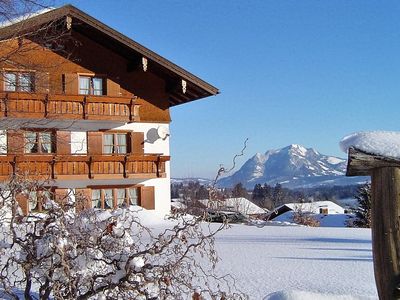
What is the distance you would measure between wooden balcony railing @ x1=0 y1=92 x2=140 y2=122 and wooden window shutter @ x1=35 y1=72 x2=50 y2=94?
1.21ft

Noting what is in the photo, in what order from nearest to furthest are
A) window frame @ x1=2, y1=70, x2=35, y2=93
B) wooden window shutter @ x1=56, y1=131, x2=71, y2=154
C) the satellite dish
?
1. window frame @ x1=2, y1=70, x2=35, y2=93
2. wooden window shutter @ x1=56, y1=131, x2=71, y2=154
3. the satellite dish

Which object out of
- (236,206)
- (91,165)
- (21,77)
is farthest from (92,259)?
(236,206)

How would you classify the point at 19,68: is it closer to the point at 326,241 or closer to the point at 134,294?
the point at 326,241

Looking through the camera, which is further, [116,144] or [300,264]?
[116,144]

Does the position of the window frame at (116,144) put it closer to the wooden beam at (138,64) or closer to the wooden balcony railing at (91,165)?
the wooden balcony railing at (91,165)

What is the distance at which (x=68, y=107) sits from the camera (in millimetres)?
18656

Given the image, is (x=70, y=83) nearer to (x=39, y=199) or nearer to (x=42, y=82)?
(x=42, y=82)

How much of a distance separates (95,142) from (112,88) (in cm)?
215

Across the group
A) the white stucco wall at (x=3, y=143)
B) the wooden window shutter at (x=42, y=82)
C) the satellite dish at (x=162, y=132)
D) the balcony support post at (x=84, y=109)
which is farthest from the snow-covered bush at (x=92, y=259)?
the satellite dish at (x=162, y=132)

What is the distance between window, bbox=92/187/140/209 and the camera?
19953mm

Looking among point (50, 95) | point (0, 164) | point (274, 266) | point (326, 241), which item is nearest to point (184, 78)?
point (50, 95)

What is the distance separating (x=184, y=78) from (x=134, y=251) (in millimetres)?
15934

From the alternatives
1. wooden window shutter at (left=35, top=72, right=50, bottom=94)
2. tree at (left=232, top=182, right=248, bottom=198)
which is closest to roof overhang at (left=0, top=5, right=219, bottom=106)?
wooden window shutter at (left=35, top=72, right=50, bottom=94)

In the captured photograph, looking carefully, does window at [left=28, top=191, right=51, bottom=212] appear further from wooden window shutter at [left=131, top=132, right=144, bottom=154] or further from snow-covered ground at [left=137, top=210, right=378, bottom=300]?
wooden window shutter at [left=131, top=132, right=144, bottom=154]
